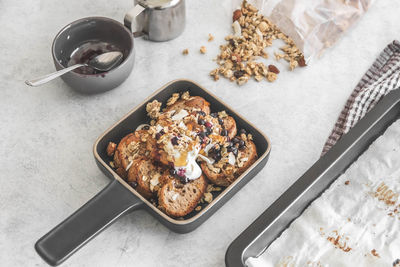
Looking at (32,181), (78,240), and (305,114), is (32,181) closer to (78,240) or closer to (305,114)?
(78,240)

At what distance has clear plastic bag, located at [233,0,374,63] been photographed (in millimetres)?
1260

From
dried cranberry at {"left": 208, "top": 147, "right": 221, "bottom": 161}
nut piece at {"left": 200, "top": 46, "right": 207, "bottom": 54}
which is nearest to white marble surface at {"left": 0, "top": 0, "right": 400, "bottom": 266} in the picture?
nut piece at {"left": 200, "top": 46, "right": 207, "bottom": 54}

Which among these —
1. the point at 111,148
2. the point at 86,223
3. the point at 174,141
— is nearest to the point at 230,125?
the point at 174,141

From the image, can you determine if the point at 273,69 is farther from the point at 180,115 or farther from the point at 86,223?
the point at 86,223

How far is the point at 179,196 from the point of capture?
0.97 metres

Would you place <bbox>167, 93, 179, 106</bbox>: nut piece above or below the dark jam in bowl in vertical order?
above

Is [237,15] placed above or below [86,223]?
above

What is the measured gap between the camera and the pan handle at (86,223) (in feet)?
2.79

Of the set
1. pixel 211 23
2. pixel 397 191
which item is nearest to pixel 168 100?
pixel 211 23

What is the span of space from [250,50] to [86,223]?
0.60 m

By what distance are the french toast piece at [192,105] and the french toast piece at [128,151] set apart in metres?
0.10

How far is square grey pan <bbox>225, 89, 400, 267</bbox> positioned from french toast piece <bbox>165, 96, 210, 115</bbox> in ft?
0.83

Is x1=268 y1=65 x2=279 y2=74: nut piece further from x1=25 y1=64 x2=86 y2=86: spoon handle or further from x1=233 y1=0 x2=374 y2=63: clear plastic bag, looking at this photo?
x1=25 y1=64 x2=86 y2=86: spoon handle

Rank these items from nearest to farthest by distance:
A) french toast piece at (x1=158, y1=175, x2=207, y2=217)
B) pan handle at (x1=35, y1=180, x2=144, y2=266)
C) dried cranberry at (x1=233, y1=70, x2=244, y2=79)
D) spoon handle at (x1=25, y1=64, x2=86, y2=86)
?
1. pan handle at (x1=35, y1=180, x2=144, y2=266)
2. french toast piece at (x1=158, y1=175, x2=207, y2=217)
3. spoon handle at (x1=25, y1=64, x2=86, y2=86)
4. dried cranberry at (x1=233, y1=70, x2=244, y2=79)
